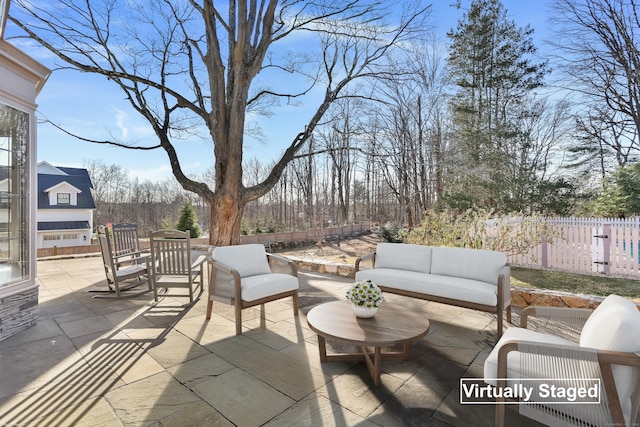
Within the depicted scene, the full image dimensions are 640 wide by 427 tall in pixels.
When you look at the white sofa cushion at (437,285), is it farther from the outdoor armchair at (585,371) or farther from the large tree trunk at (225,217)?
the large tree trunk at (225,217)

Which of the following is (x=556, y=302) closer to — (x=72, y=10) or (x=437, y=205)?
(x=437, y=205)

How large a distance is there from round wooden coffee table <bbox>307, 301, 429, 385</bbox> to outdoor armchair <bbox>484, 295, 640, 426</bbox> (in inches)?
23.7

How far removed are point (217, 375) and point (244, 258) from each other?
1576mm

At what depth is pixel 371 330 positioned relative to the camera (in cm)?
221

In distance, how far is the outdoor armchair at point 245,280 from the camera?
10.2 feet

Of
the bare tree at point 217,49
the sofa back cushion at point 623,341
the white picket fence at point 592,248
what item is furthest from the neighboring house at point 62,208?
the white picket fence at point 592,248

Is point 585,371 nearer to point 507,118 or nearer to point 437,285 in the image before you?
point 437,285

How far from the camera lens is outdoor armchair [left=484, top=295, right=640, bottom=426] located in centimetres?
138

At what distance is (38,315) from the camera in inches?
139

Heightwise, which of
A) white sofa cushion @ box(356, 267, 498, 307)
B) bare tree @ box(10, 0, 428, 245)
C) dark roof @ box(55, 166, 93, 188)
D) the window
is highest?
bare tree @ box(10, 0, 428, 245)

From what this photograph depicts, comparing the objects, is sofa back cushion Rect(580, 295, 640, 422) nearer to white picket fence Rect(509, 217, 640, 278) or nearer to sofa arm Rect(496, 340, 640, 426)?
sofa arm Rect(496, 340, 640, 426)

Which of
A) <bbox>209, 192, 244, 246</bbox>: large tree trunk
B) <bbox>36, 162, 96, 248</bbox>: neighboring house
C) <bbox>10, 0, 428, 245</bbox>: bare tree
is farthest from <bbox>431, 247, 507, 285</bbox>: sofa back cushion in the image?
<bbox>36, 162, 96, 248</bbox>: neighboring house

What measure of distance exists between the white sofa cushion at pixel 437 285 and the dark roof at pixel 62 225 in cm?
1709

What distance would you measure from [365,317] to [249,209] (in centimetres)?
2039
